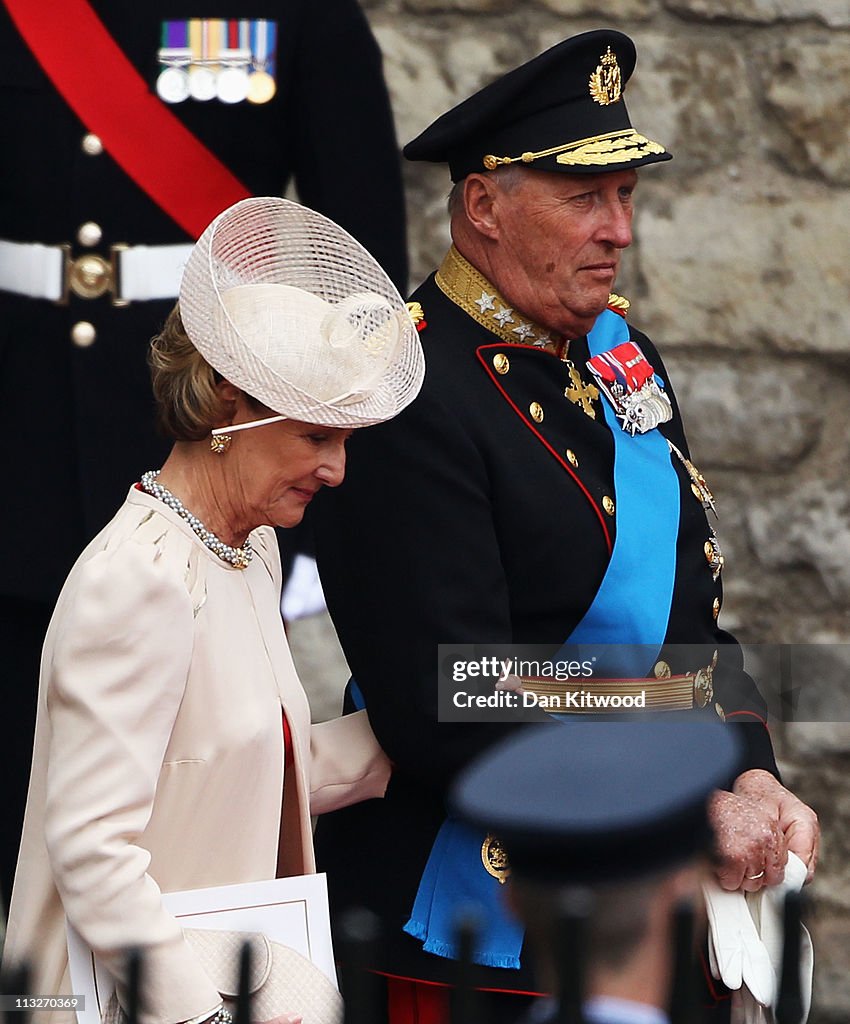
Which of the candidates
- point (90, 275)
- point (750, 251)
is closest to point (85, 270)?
point (90, 275)

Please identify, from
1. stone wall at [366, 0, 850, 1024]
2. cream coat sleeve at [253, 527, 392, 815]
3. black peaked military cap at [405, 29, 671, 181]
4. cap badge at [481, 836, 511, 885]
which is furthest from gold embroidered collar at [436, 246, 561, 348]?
stone wall at [366, 0, 850, 1024]

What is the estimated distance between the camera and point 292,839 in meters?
2.55

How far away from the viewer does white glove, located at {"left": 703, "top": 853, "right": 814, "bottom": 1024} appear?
2594mm

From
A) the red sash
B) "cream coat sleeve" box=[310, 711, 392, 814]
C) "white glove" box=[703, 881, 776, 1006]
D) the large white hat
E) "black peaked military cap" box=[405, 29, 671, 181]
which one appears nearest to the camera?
the large white hat

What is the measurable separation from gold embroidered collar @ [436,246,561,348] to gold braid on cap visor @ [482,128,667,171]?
0.48 feet

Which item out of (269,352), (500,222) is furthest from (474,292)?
(269,352)

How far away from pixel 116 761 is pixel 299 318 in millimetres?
564

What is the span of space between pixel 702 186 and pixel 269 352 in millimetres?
1838

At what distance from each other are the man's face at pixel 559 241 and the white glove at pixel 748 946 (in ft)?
2.60

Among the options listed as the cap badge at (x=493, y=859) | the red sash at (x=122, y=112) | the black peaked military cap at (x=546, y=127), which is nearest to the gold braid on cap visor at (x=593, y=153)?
the black peaked military cap at (x=546, y=127)

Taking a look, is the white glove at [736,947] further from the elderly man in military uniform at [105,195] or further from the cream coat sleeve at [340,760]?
Result: the elderly man in military uniform at [105,195]

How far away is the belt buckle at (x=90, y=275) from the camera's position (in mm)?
3104

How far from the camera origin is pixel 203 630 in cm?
236

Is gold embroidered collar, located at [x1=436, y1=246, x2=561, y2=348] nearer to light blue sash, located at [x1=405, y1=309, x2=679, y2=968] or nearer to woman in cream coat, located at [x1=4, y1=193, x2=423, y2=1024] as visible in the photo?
light blue sash, located at [x1=405, y1=309, x2=679, y2=968]
